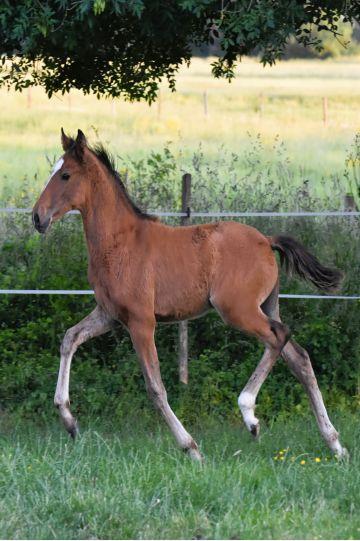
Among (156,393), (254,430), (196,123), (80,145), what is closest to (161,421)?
(156,393)

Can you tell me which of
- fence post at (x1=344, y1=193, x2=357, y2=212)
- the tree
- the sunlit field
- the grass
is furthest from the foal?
the sunlit field

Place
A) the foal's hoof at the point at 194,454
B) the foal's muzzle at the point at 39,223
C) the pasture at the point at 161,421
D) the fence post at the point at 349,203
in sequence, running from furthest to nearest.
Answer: the fence post at the point at 349,203 < the foal's muzzle at the point at 39,223 < the foal's hoof at the point at 194,454 < the pasture at the point at 161,421

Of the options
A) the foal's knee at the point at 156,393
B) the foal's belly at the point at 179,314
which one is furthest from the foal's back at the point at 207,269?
the foal's knee at the point at 156,393

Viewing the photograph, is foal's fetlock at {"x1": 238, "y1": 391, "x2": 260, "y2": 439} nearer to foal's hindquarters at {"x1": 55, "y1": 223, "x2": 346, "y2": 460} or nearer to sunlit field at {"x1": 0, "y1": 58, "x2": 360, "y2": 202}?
foal's hindquarters at {"x1": 55, "y1": 223, "x2": 346, "y2": 460}

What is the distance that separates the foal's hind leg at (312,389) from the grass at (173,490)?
0.34ft

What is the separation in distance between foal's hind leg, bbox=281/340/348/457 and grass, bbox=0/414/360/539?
0.10 meters

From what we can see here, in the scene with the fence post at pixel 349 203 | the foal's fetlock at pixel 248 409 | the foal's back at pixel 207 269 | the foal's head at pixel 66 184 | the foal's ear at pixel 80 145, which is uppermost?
the foal's ear at pixel 80 145

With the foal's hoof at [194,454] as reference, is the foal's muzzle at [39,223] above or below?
above

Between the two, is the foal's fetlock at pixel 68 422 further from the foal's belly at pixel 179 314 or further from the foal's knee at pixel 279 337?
the foal's knee at pixel 279 337

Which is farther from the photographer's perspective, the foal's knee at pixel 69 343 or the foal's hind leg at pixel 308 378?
the foal's knee at pixel 69 343

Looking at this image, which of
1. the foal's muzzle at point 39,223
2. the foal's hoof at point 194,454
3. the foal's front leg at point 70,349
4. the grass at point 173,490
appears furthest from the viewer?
the foal's front leg at point 70,349

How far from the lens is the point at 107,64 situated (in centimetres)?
937

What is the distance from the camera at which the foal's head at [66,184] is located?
22.5 ft

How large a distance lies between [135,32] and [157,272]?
269 cm
